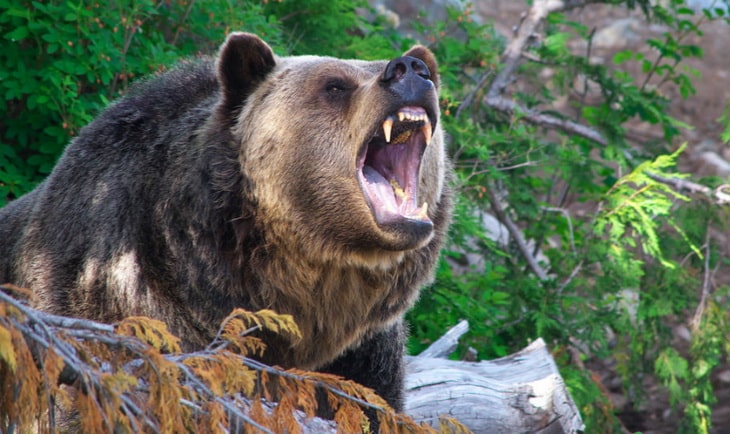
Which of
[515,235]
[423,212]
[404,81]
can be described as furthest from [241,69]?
[515,235]

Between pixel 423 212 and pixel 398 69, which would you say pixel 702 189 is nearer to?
pixel 423 212

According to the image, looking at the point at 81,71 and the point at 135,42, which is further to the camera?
the point at 135,42

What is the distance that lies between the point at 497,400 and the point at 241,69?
7.32 ft

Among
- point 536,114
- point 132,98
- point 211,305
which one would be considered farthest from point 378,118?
point 536,114

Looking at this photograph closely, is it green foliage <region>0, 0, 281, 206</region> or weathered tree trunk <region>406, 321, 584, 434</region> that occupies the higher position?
green foliage <region>0, 0, 281, 206</region>

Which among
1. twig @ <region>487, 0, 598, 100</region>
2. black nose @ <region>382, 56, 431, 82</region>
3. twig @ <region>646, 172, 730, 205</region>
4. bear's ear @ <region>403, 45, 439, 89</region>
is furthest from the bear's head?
twig @ <region>487, 0, 598, 100</region>

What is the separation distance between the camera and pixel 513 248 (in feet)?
26.4

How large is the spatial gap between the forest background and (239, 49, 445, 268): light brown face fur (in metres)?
2.10

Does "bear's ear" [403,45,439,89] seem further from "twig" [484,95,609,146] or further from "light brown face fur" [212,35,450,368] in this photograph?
"twig" [484,95,609,146]

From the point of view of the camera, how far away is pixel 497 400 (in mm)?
5027

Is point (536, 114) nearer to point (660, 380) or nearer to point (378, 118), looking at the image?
point (660, 380)

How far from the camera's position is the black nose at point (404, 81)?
12.1 feet

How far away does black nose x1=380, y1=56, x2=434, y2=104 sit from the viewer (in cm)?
368

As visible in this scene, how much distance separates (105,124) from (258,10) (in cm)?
227
